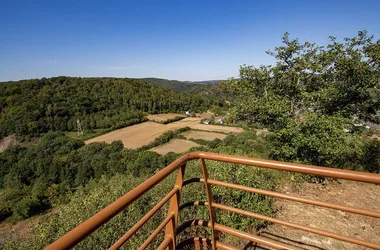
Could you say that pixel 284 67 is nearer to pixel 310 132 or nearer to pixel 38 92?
pixel 310 132

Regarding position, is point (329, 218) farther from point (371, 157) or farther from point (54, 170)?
point (54, 170)

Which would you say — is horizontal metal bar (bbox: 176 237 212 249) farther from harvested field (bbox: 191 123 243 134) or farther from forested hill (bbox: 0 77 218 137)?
forested hill (bbox: 0 77 218 137)

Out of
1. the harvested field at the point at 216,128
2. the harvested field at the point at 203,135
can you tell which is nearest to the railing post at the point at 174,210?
the harvested field at the point at 203,135

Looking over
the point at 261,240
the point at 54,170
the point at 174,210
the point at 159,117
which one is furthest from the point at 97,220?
the point at 159,117

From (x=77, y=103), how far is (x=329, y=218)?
2407 inches

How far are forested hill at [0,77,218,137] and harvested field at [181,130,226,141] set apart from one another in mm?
16283

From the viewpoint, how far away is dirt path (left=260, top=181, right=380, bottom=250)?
116 inches

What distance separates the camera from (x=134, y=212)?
5.48m

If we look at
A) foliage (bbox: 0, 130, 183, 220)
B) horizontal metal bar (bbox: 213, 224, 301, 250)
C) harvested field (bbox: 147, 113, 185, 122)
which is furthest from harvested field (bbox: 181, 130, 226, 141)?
horizontal metal bar (bbox: 213, 224, 301, 250)

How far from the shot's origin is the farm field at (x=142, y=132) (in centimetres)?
3881

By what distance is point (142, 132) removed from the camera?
145ft

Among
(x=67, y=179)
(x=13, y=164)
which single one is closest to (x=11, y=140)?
(x=13, y=164)

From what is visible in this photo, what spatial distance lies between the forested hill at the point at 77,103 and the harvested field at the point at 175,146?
1752cm

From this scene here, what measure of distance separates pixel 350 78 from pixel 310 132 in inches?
79.4
